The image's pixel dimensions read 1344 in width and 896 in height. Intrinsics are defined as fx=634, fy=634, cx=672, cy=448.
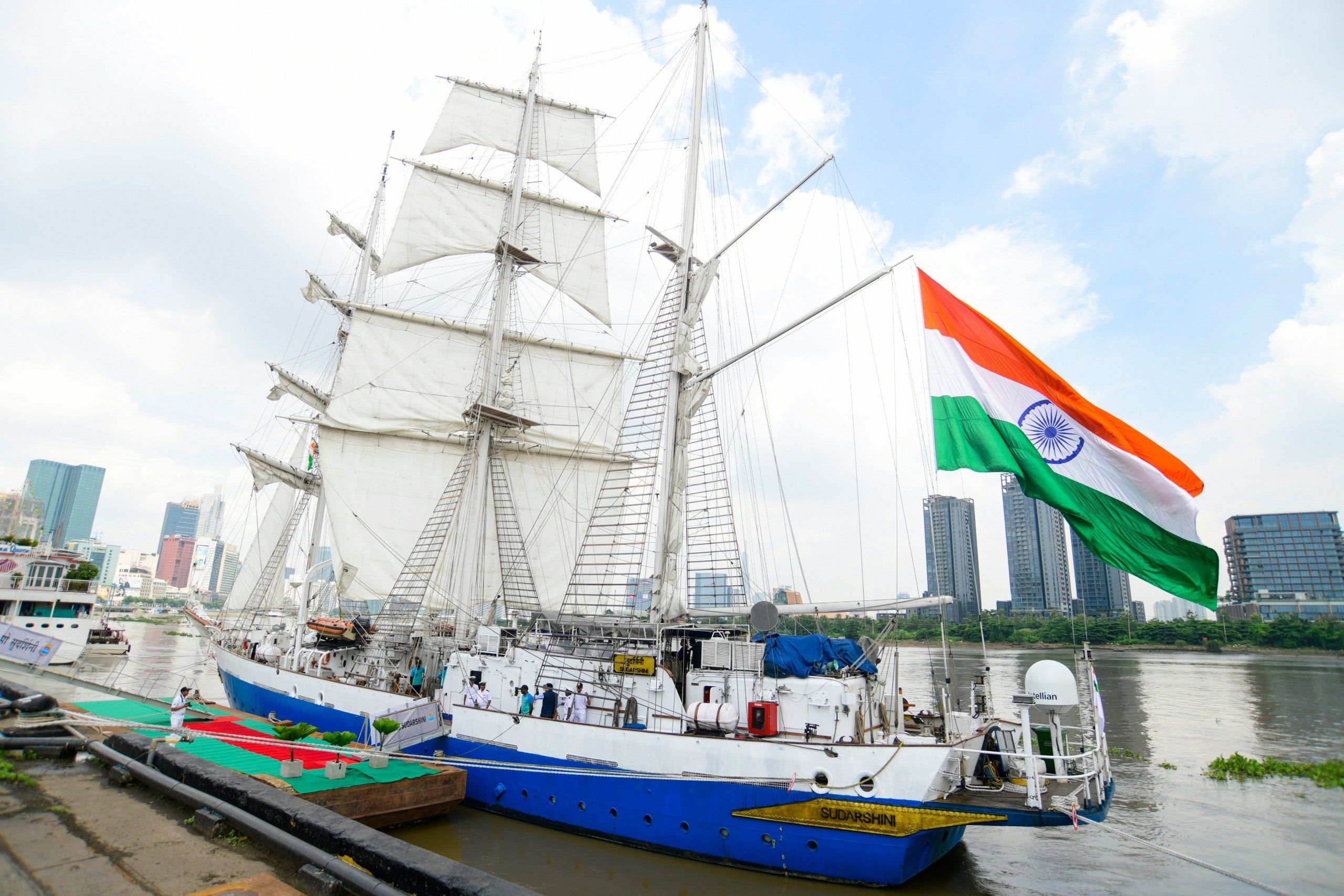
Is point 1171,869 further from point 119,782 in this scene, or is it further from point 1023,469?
point 119,782

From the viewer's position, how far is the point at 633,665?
482 inches

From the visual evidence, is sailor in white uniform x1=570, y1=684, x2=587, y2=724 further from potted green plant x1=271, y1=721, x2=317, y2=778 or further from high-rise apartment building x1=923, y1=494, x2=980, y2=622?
high-rise apartment building x1=923, y1=494, x2=980, y2=622

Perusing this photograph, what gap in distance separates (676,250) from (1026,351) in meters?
9.69

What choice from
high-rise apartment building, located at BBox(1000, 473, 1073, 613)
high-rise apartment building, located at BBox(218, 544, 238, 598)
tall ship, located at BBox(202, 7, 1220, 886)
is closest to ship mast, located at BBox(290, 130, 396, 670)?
tall ship, located at BBox(202, 7, 1220, 886)

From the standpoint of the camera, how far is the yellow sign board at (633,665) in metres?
12.1

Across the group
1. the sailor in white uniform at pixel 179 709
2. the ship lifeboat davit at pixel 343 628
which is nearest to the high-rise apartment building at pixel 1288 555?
the ship lifeboat davit at pixel 343 628

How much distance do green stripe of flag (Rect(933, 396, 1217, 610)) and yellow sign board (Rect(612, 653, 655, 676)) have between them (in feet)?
21.1

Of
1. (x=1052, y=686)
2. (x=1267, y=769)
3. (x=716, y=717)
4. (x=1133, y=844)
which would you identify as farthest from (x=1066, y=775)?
(x=1267, y=769)

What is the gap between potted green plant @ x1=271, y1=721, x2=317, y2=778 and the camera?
10234 mm

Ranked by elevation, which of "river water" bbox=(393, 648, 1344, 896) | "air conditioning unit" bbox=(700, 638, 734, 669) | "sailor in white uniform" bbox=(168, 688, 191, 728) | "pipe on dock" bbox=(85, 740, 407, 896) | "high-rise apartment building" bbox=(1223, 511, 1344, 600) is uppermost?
"high-rise apartment building" bbox=(1223, 511, 1344, 600)

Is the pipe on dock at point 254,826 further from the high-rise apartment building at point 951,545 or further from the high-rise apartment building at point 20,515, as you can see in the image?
the high-rise apartment building at point 20,515

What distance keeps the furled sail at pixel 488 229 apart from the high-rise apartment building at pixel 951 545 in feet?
60.4

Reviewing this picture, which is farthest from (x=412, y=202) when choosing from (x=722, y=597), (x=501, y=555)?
(x=722, y=597)

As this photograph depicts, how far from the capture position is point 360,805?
34.7ft
